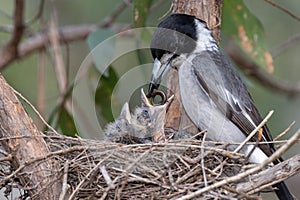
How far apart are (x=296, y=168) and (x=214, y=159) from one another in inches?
18.9

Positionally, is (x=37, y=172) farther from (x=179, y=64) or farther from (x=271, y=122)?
(x=271, y=122)

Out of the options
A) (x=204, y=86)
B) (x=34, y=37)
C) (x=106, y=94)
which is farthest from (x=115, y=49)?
(x=204, y=86)

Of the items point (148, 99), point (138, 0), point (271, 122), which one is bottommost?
point (271, 122)

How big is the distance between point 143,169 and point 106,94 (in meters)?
1.93

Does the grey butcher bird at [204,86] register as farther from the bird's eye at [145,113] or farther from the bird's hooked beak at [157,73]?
the bird's eye at [145,113]

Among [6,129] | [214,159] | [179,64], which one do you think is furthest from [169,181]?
[179,64]

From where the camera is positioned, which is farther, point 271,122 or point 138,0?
point 271,122

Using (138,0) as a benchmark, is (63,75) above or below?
below

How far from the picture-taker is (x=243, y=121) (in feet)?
12.2

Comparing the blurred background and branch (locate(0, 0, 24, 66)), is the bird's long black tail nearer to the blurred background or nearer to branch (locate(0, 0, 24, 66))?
the blurred background

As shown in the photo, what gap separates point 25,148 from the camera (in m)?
3.00

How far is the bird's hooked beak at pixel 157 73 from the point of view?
3.71 metres

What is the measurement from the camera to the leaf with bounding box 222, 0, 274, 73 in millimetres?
4461

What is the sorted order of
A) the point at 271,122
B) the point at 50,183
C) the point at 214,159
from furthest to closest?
the point at 271,122 < the point at 214,159 < the point at 50,183
